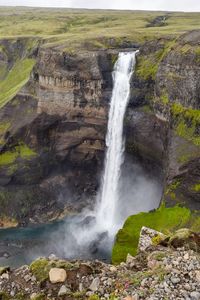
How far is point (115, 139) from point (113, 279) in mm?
48665

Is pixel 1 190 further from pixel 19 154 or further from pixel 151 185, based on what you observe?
pixel 151 185

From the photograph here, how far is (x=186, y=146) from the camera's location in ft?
168

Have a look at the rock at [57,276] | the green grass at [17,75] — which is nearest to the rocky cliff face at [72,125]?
the green grass at [17,75]

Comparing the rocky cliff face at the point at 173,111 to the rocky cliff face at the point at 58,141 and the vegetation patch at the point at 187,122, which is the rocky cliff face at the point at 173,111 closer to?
the vegetation patch at the point at 187,122

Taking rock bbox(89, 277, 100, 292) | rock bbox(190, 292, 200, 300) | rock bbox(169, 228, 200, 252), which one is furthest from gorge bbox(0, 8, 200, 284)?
rock bbox(190, 292, 200, 300)

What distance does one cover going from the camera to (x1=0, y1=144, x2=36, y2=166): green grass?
68250mm

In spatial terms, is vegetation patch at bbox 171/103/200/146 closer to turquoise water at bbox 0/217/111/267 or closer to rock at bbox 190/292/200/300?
turquoise water at bbox 0/217/111/267

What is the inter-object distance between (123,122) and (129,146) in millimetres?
3653

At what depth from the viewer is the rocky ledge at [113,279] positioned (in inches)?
587

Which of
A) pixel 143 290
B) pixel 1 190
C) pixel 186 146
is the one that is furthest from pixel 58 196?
pixel 143 290

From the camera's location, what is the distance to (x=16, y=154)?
69.0 meters

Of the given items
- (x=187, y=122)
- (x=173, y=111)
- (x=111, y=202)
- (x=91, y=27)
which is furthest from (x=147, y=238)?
(x=91, y=27)

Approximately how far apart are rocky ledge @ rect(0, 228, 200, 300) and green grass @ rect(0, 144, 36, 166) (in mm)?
51587

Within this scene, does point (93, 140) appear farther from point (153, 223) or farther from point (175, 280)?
point (175, 280)
